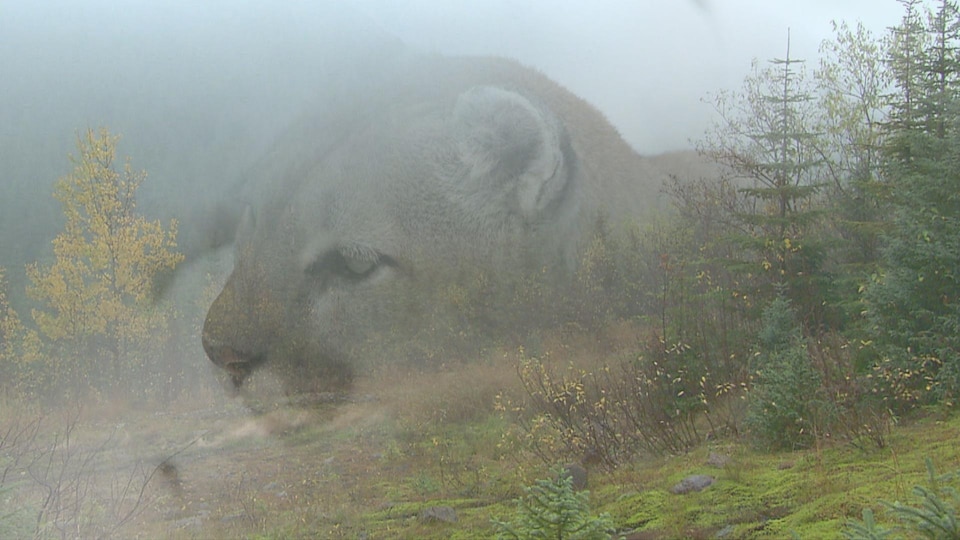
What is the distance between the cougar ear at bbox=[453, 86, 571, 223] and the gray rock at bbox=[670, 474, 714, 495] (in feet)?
6.88

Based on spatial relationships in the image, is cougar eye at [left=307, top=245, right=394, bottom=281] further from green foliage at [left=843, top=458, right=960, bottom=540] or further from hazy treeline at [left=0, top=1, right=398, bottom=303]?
green foliage at [left=843, top=458, right=960, bottom=540]

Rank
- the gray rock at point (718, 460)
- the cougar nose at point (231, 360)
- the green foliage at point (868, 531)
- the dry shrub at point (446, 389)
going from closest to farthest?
the green foliage at point (868, 531), the gray rock at point (718, 460), the cougar nose at point (231, 360), the dry shrub at point (446, 389)

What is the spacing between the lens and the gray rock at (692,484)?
150 inches

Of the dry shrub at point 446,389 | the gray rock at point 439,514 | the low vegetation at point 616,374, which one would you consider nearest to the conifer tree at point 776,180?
the low vegetation at point 616,374

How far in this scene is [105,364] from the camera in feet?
14.0

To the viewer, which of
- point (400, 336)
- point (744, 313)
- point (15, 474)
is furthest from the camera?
point (744, 313)

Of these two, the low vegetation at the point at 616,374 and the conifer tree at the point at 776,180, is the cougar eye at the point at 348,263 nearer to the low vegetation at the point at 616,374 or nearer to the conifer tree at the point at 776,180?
the low vegetation at the point at 616,374

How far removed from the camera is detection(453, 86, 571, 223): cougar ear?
5.30 meters

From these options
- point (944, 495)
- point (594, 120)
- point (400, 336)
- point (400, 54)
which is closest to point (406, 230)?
point (400, 336)

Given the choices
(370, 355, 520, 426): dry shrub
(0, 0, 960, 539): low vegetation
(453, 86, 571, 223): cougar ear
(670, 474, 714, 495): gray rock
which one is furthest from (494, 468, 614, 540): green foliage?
(453, 86, 571, 223): cougar ear

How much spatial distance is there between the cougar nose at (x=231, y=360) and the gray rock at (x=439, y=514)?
1376 mm

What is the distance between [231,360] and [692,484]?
2.52 m

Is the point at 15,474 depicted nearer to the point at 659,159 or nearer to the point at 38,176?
the point at 38,176

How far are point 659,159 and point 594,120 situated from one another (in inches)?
21.0
